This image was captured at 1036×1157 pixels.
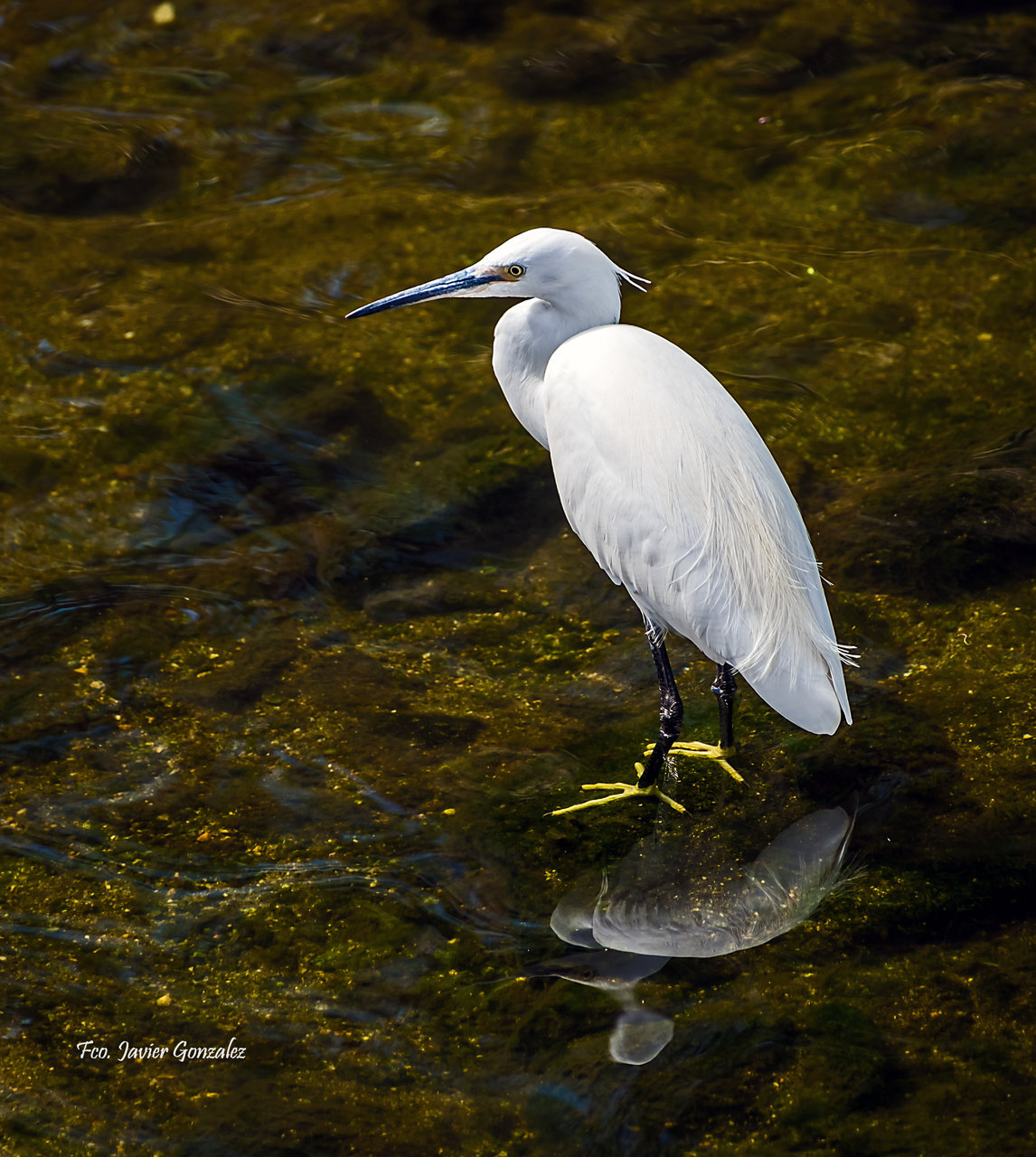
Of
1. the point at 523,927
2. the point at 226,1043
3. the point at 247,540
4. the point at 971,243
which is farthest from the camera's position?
the point at 971,243

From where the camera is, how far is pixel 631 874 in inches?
120

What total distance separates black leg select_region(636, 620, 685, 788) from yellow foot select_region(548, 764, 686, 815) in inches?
0.8

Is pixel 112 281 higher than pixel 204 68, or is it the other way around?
pixel 204 68

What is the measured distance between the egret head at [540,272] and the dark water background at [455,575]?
1.17m

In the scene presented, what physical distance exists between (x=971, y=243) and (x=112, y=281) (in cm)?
399

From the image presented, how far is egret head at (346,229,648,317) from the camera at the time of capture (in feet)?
10.4

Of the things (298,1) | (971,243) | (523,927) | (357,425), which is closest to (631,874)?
(523,927)

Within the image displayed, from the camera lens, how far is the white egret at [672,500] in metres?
3.06

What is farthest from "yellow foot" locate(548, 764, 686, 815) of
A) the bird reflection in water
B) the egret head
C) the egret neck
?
the egret head

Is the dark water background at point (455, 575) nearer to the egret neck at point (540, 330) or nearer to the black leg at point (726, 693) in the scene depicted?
the black leg at point (726, 693)

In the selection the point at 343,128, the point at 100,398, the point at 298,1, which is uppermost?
the point at 298,1

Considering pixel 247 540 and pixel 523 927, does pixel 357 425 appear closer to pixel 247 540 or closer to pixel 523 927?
pixel 247 540

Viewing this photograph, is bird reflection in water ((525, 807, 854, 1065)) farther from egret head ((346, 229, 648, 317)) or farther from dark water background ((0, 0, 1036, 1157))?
egret head ((346, 229, 648, 317))
